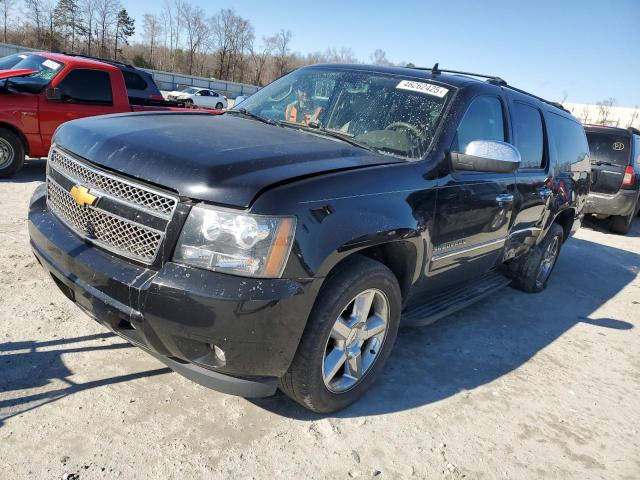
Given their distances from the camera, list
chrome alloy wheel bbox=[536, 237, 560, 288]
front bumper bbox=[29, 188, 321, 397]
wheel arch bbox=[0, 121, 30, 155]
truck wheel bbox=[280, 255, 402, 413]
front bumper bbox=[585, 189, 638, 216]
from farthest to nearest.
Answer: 1. front bumper bbox=[585, 189, 638, 216]
2. wheel arch bbox=[0, 121, 30, 155]
3. chrome alloy wheel bbox=[536, 237, 560, 288]
4. truck wheel bbox=[280, 255, 402, 413]
5. front bumper bbox=[29, 188, 321, 397]

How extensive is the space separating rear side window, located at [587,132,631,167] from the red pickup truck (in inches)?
328

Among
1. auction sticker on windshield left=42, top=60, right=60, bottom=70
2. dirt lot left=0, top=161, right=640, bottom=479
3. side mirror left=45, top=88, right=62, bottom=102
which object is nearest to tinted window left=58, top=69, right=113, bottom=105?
side mirror left=45, top=88, right=62, bottom=102

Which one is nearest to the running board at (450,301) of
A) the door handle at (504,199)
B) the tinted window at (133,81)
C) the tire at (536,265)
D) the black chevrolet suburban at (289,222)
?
the black chevrolet suburban at (289,222)

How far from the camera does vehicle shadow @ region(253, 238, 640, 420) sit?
3.15 m

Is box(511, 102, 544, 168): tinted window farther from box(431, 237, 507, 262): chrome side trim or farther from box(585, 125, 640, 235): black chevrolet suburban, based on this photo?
box(585, 125, 640, 235): black chevrolet suburban

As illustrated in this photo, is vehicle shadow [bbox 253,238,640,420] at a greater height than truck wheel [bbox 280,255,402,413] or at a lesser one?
lesser

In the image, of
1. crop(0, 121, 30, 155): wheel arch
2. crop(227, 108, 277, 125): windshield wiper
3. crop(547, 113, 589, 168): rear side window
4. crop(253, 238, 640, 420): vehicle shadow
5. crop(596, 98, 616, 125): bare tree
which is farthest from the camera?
crop(596, 98, 616, 125): bare tree

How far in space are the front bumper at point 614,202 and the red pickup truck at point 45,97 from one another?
8203 millimetres

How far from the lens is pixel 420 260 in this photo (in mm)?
3129

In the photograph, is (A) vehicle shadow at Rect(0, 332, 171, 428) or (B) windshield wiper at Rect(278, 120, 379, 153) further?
(B) windshield wiper at Rect(278, 120, 379, 153)

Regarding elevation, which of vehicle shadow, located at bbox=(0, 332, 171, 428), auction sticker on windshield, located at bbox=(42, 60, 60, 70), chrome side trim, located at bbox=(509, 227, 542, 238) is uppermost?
auction sticker on windshield, located at bbox=(42, 60, 60, 70)

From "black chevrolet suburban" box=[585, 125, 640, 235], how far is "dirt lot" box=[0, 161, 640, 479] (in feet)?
19.1

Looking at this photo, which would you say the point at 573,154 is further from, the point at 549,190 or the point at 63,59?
the point at 63,59

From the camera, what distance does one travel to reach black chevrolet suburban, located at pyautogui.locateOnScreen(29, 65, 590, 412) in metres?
2.24
